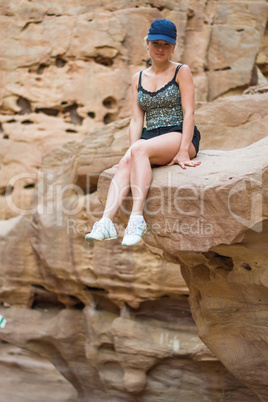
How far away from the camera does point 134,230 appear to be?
2691mm

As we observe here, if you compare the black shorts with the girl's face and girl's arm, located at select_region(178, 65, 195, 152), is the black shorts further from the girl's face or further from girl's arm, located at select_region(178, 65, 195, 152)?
the girl's face

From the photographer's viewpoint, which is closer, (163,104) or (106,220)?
(106,220)

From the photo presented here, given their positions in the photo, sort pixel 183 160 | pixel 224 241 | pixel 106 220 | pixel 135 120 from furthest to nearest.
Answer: pixel 135 120, pixel 183 160, pixel 106 220, pixel 224 241

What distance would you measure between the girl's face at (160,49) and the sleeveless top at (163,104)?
11 cm

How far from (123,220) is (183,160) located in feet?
1.83

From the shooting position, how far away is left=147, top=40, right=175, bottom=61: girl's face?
3033 mm

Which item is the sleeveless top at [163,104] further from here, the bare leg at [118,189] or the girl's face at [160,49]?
the bare leg at [118,189]

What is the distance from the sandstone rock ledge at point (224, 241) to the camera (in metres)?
2.60

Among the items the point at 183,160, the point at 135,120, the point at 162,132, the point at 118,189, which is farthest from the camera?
the point at 135,120

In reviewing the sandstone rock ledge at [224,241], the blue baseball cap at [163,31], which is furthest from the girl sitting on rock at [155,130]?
the sandstone rock ledge at [224,241]

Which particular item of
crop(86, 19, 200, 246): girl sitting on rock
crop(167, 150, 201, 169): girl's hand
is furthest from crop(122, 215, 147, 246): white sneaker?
crop(167, 150, 201, 169): girl's hand

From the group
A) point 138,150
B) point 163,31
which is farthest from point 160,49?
point 138,150

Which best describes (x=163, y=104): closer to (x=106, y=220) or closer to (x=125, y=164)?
(x=125, y=164)

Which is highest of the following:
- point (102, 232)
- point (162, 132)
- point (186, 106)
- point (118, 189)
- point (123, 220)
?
point (186, 106)
